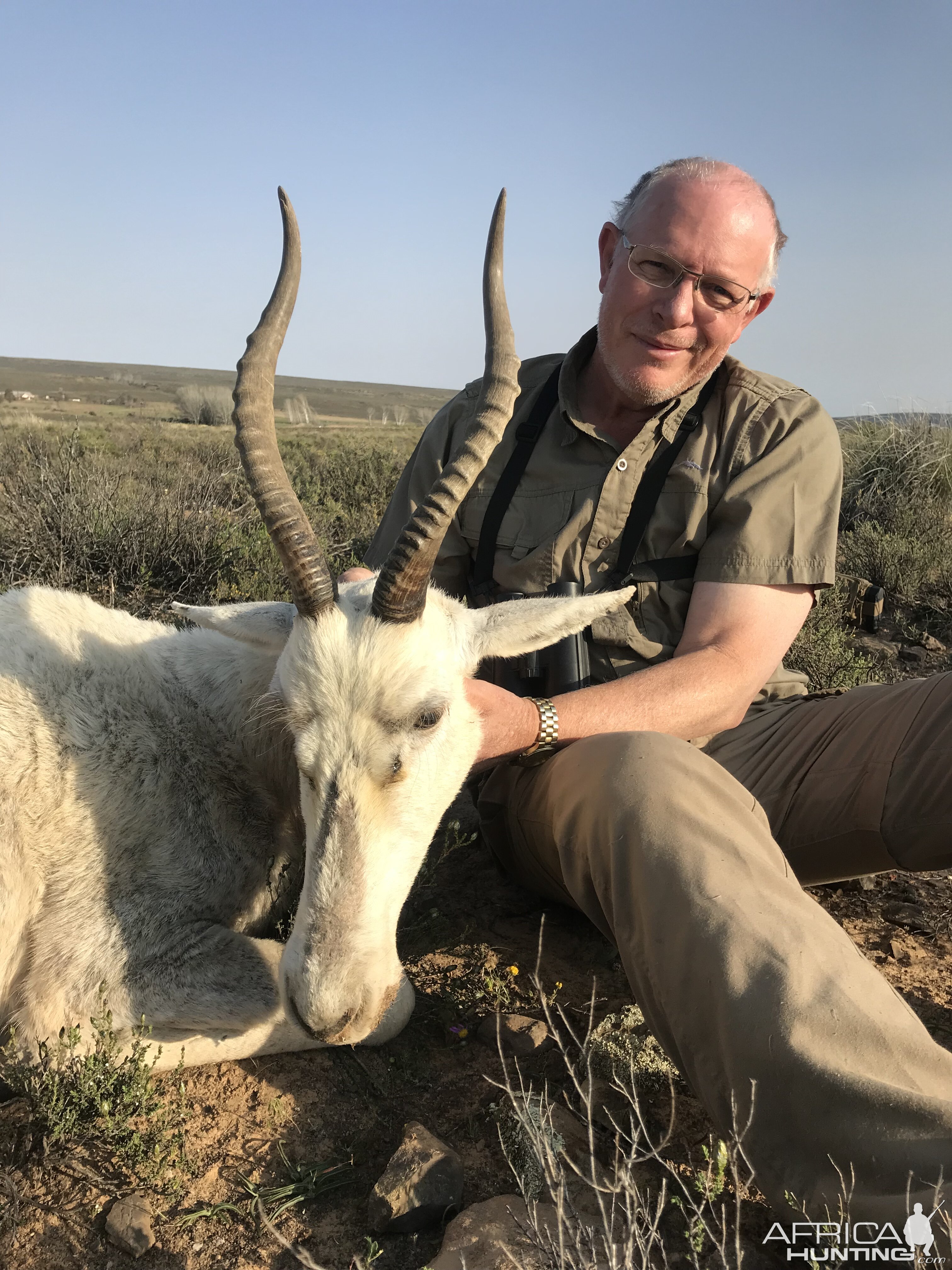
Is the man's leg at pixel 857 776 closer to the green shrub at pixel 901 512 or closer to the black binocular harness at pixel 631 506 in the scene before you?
the black binocular harness at pixel 631 506

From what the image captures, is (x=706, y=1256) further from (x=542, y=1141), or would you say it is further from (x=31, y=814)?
(x=31, y=814)

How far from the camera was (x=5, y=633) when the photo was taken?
370 cm

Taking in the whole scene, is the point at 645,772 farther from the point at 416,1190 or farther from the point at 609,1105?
the point at 416,1190

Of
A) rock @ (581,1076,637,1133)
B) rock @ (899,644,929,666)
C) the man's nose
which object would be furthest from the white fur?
rock @ (899,644,929,666)

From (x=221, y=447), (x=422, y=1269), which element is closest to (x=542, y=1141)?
(x=422, y=1269)

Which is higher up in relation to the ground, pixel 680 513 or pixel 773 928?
pixel 680 513

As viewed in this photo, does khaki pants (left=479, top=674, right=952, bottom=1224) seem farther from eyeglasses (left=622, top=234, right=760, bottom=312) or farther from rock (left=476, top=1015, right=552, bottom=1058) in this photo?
eyeglasses (left=622, top=234, right=760, bottom=312)

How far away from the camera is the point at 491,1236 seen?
2.49m

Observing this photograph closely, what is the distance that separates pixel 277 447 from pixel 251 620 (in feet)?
2.47

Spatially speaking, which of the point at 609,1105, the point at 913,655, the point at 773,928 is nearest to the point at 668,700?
the point at 773,928

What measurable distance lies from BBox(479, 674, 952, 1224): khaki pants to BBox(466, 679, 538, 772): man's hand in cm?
17

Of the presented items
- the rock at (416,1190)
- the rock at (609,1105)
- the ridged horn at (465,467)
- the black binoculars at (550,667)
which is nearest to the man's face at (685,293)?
the black binoculars at (550,667)

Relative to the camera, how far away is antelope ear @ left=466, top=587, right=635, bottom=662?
137 inches

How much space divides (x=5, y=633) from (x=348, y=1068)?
7.30ft
